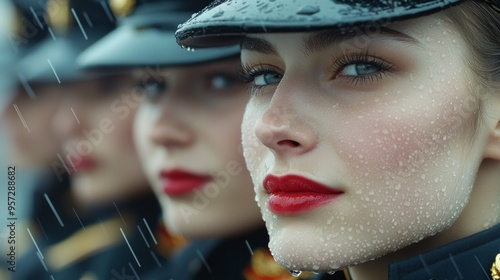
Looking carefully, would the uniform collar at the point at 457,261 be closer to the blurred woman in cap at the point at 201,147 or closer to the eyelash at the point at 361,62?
the eyelash at the point at 361,62

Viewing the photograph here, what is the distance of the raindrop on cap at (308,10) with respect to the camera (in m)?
1.77

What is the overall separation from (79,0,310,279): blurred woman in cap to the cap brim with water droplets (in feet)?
4.15

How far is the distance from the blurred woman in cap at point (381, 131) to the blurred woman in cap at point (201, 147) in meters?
1.17

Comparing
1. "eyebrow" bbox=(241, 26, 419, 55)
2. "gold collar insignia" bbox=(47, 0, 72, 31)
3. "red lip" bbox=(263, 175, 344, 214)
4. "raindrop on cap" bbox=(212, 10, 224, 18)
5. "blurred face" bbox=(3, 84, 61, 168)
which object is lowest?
"red lip" bbox=(263, 175, 344, 214)

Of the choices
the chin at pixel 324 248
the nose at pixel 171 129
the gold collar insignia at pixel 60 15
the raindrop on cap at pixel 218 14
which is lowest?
the chin at pixel 324 248

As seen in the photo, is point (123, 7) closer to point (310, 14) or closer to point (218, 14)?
point (218, 14)

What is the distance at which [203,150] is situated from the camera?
320 centimetres

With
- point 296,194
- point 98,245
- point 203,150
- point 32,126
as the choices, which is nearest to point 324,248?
point 296,194

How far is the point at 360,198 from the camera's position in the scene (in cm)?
188

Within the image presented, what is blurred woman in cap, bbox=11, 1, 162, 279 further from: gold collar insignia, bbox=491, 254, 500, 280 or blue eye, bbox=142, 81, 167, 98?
gold collar insignia, bbox=491, 254, 500, 280

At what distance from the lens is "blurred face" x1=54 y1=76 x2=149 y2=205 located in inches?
164

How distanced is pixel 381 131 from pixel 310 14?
305 millimetres

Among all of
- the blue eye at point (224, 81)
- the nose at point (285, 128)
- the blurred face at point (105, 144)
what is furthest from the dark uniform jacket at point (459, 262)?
the blurred face at point (105, 144)

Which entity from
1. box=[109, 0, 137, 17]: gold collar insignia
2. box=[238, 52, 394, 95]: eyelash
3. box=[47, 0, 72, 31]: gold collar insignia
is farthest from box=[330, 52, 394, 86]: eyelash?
box=[47, 0, 72, 31]: gold collar insignia
